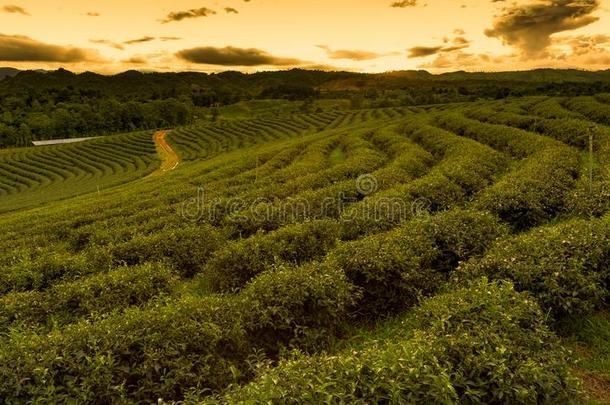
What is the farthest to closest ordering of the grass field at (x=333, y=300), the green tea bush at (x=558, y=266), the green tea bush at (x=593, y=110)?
the green tea bush at (x=593, y=110) → the green tea bush at (x=558, y=266) → the grass field at (x=333, y=300)

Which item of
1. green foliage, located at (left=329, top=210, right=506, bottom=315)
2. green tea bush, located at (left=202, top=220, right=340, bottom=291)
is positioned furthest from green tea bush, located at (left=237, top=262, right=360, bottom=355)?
green tea bush, located at (left=202, top=220, right=340, bottom=291)

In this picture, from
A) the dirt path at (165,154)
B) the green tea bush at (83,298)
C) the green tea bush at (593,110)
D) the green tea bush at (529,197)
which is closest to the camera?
the green tea bush at (83,298)

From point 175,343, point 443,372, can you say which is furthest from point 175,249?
point 443,372

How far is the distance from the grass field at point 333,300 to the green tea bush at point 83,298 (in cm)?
5

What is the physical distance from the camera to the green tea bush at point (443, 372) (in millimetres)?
7188

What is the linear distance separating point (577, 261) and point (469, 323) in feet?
15.3

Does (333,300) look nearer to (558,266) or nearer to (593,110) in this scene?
(558,266)

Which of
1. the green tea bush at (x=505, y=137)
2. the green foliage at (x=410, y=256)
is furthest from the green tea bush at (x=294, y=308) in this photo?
the green tea bush at (x=505, y=137)

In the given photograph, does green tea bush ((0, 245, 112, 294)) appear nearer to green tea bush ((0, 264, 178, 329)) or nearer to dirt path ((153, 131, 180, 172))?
green tea bush ((0, 264, 178, 329))

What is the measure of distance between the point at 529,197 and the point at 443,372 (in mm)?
14859

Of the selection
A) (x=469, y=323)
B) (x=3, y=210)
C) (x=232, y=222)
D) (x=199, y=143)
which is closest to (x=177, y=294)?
(x=232, y=222)

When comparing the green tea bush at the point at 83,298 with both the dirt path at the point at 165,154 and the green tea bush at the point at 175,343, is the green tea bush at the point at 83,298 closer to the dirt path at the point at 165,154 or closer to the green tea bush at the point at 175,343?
the green tea bush at the point at 175,343

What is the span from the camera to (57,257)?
1856 cm

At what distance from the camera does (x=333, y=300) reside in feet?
41.1
